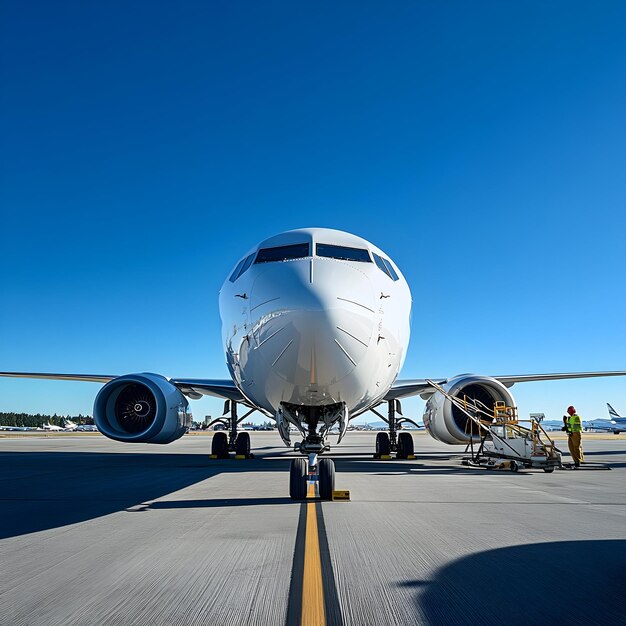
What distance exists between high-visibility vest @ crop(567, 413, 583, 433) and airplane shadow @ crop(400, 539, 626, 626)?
9.84 meters

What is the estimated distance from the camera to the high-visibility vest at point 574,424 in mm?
13327

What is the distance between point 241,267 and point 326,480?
388cm

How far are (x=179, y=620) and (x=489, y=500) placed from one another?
530 centimetres

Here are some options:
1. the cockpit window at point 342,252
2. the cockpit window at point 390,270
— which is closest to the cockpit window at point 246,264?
the cockpit window at point 342,252

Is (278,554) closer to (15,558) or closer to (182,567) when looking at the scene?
(182,567)

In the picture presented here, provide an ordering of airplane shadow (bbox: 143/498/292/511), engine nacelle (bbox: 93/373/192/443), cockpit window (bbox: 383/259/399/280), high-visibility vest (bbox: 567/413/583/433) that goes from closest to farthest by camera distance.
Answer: airplane shadow (bbox: 143/498/292/511) → cockpit window (bbox: 383/259/399/280) → engine nacelle (bbox: 93/373/192/443) → high-visibility vest (bbox: 567/413/583/433)

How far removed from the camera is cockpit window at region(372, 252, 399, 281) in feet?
29.8

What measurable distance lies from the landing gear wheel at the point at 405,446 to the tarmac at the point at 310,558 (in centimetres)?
802

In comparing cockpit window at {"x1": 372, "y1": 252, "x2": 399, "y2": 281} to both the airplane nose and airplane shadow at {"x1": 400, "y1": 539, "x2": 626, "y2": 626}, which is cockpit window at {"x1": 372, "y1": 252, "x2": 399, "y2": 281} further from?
airplane shadow at {"x1": 400, "y1": 539, "x2": 626, "y2": 626}

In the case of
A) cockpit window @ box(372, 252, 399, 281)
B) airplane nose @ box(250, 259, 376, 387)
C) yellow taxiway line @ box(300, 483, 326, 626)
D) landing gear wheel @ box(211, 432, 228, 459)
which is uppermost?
cockpit window @ box(372, 252, 399, 281)

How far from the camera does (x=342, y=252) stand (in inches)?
333

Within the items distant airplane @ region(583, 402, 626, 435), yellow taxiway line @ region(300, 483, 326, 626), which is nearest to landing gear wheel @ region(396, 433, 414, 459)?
yellow taxiway line @ region(300, 483, 326, 626)

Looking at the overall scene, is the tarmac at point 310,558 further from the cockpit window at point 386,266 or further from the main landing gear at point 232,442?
the main landing gear at point 232,442

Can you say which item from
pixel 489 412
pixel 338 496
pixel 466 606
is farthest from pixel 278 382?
pixel 489 412
